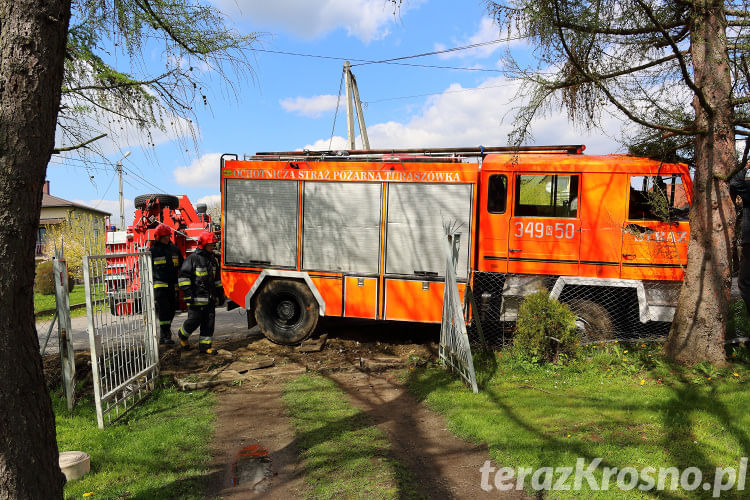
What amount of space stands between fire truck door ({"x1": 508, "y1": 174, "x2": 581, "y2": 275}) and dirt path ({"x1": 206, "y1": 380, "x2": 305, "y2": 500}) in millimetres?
3646

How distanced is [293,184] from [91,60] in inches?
119

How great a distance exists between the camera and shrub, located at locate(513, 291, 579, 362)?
5.67 meters

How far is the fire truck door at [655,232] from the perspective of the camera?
242 inches

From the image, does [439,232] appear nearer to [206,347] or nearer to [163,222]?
[206,347]

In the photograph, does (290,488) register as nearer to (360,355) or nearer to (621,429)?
(621,429)

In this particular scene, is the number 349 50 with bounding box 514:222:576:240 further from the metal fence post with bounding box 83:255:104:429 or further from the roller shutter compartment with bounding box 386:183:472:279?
the metal fence post with bounding box 83:255:104:429

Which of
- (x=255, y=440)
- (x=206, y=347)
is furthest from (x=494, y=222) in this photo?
(x=206, y=347)

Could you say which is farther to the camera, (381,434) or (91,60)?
(91,60)

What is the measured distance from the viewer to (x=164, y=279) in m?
7.54

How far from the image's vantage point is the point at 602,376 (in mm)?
5359

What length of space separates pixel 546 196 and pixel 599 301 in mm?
1579

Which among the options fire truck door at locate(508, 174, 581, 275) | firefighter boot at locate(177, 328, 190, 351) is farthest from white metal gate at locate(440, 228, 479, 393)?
firefighter boot at locate(177, 328, 190, 351)

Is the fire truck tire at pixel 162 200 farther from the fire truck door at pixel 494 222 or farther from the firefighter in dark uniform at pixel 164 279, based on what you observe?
the fire truck door at pixel 494 222

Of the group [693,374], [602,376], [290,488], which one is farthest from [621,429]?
[290,488]
